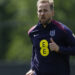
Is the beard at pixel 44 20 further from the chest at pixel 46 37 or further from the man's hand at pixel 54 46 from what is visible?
the man's hand at pixel 54 46

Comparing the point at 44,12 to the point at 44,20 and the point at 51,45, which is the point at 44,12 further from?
the point at 51,45

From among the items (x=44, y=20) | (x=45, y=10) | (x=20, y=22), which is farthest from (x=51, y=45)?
(x=20, y=22)

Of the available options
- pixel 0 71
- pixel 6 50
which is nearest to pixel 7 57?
pixel 6 50

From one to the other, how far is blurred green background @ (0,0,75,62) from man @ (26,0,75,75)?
10.8 meters

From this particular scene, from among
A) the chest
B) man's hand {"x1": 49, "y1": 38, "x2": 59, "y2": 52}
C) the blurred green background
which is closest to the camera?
man's hand {"x1": 49, "y1": 38, "x2": 59, "y2": 52}

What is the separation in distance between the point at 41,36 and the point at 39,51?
0.21 metres

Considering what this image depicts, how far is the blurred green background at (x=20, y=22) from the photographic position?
19.1m

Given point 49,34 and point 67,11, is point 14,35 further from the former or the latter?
point 49,34

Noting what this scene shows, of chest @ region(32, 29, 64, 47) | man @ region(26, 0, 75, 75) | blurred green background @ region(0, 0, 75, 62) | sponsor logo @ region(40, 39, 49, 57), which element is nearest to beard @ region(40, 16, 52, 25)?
man @ region(26, 0, 75, 75)

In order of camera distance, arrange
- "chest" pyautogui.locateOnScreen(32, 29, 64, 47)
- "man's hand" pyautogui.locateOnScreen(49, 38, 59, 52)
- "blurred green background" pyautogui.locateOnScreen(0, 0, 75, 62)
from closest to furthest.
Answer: "man's hand" pyautogui.locateOnScreen(49, 38, 59, 52), "chest" pyautogui.locateOnScreen(32, 29, 64, 47), "blurred green background" pyautogui.locateOnScreen(0, 0, 75, 62)

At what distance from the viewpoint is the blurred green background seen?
19062 millimetres

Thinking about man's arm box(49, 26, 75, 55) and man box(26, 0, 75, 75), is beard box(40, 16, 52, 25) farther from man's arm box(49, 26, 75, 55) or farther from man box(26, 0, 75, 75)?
man's arm box(49, 26, 75, 55)

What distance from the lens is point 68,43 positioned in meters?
7.42

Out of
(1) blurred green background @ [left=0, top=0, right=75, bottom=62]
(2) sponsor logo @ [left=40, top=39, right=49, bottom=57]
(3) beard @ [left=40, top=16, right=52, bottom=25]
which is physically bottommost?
(1) blurred green background @ [left=0, top=0, right=75, bottom=62]
